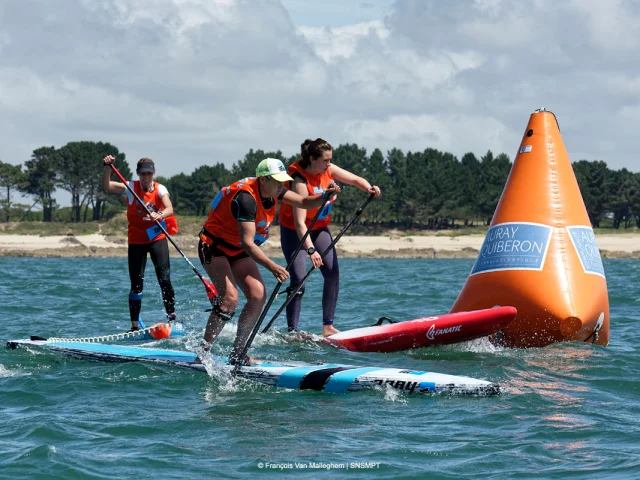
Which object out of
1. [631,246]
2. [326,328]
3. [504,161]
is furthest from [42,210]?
[326,328]

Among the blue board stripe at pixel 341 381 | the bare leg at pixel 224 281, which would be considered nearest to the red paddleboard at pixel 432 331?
the blue board stripe at pixel 341 381

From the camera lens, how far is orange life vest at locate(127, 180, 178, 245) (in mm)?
10461

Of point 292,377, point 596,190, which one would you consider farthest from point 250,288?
point 596,190

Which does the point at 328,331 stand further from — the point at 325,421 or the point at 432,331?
the point at 325,421

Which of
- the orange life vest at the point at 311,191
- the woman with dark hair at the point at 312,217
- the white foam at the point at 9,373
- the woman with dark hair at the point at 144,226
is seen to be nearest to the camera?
the white foam at the point at 9,373

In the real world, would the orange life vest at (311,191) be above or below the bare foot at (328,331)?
above

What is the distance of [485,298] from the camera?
9.74 metres

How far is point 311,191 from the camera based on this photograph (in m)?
9.45

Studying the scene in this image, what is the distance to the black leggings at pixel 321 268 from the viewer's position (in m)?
9.71

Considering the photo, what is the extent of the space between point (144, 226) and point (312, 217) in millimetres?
2122

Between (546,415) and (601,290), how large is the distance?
12.0ft

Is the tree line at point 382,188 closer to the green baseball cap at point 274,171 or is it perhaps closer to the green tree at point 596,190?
the green tree at point 596,190

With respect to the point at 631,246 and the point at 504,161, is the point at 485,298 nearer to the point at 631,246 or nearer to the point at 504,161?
the point at 631,246

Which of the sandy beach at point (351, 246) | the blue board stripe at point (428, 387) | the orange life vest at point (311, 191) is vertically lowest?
the sandy beach at point (351, 246)
